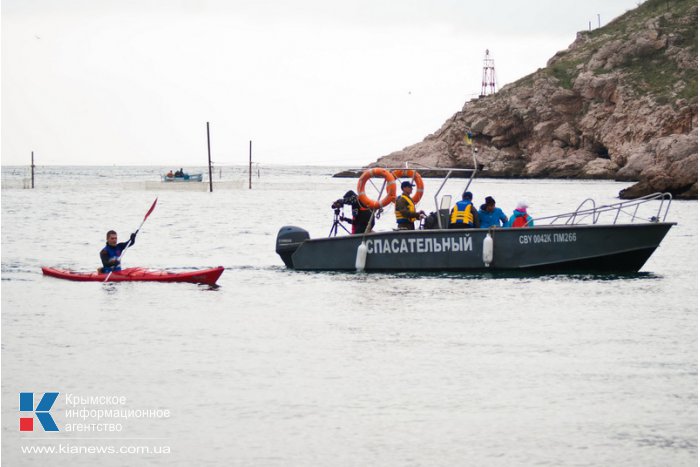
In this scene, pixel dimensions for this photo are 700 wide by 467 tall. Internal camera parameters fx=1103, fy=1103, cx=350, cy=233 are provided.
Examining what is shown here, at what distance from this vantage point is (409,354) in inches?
632

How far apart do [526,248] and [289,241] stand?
5.68 m

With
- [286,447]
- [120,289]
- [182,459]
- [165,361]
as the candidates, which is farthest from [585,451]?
[120,289]

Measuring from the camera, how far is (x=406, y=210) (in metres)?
24.5

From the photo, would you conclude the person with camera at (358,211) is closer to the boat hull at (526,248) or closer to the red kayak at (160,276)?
the boat hull at (526,248)

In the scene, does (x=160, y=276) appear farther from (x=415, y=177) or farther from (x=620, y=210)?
(x=620, y=210)

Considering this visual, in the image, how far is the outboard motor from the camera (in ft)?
85.3

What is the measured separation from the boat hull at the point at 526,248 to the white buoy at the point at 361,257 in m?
0.09

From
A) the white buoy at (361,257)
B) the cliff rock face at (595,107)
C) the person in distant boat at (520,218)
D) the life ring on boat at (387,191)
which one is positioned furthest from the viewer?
the cliff rock face at (595,107)

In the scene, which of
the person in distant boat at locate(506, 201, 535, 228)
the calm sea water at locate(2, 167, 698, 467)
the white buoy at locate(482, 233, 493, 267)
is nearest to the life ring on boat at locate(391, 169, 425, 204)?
the calm sea water at locate(2, 167, 698, 467)

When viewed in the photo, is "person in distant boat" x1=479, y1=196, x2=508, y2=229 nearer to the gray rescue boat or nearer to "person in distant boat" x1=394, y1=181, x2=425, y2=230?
the gray rescue boat

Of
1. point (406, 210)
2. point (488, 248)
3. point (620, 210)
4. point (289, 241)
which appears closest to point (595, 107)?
point (620, 210)

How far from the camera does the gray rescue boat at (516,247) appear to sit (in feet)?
77.4

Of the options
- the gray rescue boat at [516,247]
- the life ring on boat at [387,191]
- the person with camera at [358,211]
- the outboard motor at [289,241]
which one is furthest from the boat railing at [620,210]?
the outboard motor at [289,241]

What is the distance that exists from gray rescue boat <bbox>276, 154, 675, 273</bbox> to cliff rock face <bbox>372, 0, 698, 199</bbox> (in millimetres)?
81416
